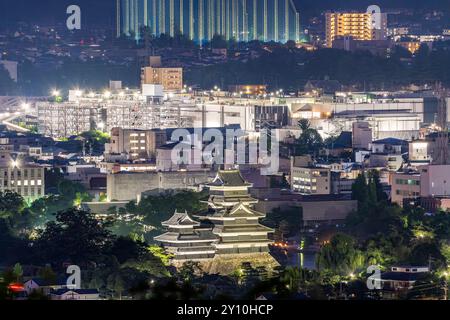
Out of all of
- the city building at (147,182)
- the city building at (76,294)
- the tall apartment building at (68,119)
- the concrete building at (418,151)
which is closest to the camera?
the city building at (76,294)

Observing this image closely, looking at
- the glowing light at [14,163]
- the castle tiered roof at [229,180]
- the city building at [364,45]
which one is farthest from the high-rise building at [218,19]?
the castle tiered roof at [229,180]

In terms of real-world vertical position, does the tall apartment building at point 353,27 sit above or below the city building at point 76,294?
above

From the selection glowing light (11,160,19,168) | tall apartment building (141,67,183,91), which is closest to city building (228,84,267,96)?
tall apartment building (141,67,183,91)

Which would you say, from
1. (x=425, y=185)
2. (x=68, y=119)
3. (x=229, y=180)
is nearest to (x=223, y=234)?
(x=229, y=180)

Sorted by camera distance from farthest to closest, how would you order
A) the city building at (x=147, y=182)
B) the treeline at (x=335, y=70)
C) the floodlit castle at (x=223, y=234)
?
the treeline at (x=335, y=70) → the city building at (x=147, y=182) → the floodlit castle at (x=223, y=234)

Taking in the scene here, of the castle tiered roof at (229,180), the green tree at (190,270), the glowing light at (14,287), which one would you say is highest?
the glowing light at (14,287)

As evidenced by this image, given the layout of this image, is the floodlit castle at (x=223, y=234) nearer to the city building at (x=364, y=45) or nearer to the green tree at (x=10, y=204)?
the green tree at (x=10, y=204)
